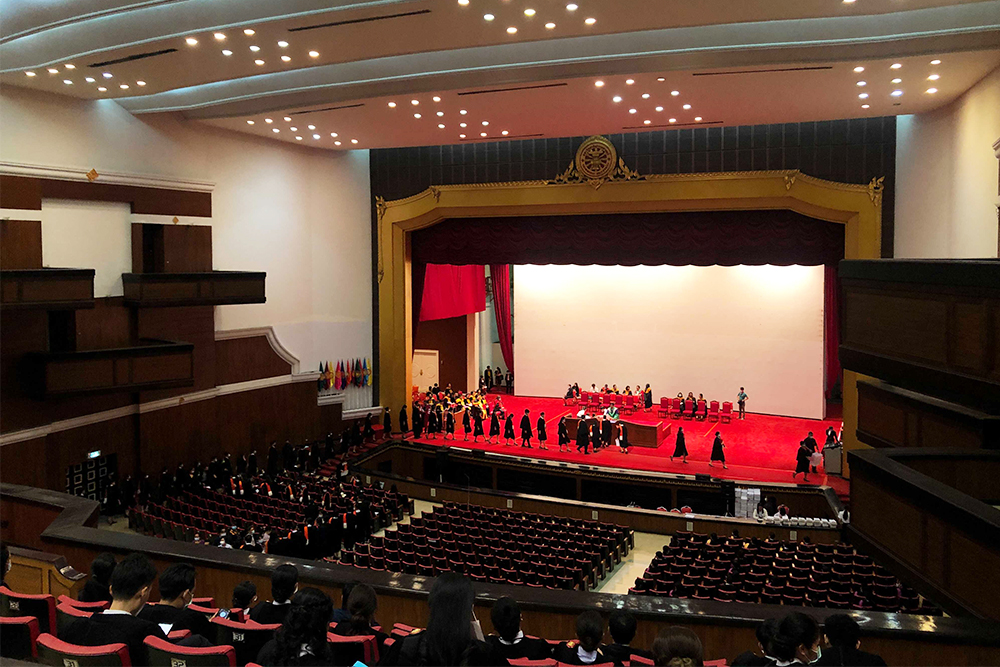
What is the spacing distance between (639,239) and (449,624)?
1653cm

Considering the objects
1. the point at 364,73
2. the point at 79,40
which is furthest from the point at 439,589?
the point at 364,73

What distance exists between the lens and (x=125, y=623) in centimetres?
367

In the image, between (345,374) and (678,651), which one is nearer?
(678,651)

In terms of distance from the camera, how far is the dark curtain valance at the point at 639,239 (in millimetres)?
17625

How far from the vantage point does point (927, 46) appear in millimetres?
10945

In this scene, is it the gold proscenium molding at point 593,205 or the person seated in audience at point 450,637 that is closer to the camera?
the person seated in audience at point 450,637

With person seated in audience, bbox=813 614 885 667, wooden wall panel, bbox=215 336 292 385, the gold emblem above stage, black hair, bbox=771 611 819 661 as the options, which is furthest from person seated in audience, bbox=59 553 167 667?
the gold emblem above stage

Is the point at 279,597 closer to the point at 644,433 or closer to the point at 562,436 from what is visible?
the point at 562,436

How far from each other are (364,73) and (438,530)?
7542mm

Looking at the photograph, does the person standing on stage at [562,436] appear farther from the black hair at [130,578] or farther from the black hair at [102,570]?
the black hair at [130,578]

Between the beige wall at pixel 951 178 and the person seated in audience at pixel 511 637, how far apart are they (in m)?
10.1

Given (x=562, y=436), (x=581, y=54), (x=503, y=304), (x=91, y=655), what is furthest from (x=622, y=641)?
(x=503, y=304)

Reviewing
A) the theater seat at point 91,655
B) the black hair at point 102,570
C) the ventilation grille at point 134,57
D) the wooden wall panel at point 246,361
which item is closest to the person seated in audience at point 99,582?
the black hair at point 102,570

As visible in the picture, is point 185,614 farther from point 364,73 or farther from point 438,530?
point 364,73
